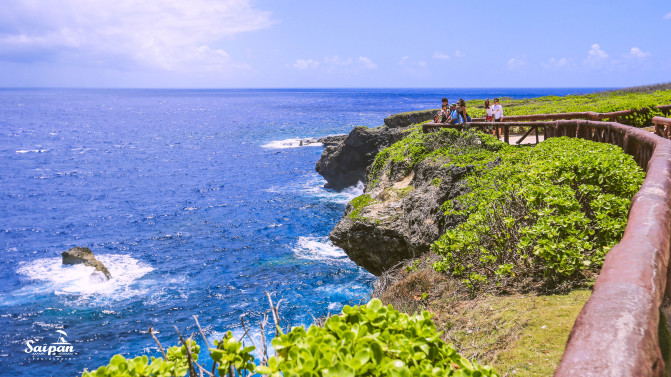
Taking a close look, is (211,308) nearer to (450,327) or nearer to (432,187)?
(432,187)

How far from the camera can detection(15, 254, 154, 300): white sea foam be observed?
24.5 metres

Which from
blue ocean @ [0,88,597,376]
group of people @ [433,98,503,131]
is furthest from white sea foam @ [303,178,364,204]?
group of people @ [433,98,503,131]

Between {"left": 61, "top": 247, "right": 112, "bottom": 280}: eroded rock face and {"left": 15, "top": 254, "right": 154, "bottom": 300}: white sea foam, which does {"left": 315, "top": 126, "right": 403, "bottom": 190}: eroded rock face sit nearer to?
{"left": 15, "top": 254, "right": 154, "bottom": 300}: white sea foam

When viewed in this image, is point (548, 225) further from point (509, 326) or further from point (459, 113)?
point (459, 113)

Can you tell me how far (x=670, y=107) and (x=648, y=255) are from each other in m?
19.4

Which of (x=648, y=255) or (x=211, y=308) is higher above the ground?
(x=648, y=255)

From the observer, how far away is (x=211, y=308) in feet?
72.3

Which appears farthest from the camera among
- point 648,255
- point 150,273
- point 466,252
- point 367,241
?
point 150,273

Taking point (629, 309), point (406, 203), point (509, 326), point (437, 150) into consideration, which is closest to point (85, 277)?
point (406, 203)

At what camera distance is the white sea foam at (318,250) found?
2767 cm

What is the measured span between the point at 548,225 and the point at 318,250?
77.2ft

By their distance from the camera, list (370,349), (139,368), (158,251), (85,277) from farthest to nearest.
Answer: (158,251), (85,277), (139,368), (370,349)

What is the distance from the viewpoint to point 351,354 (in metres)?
2.08

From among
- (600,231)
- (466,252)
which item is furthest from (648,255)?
(466,252)
